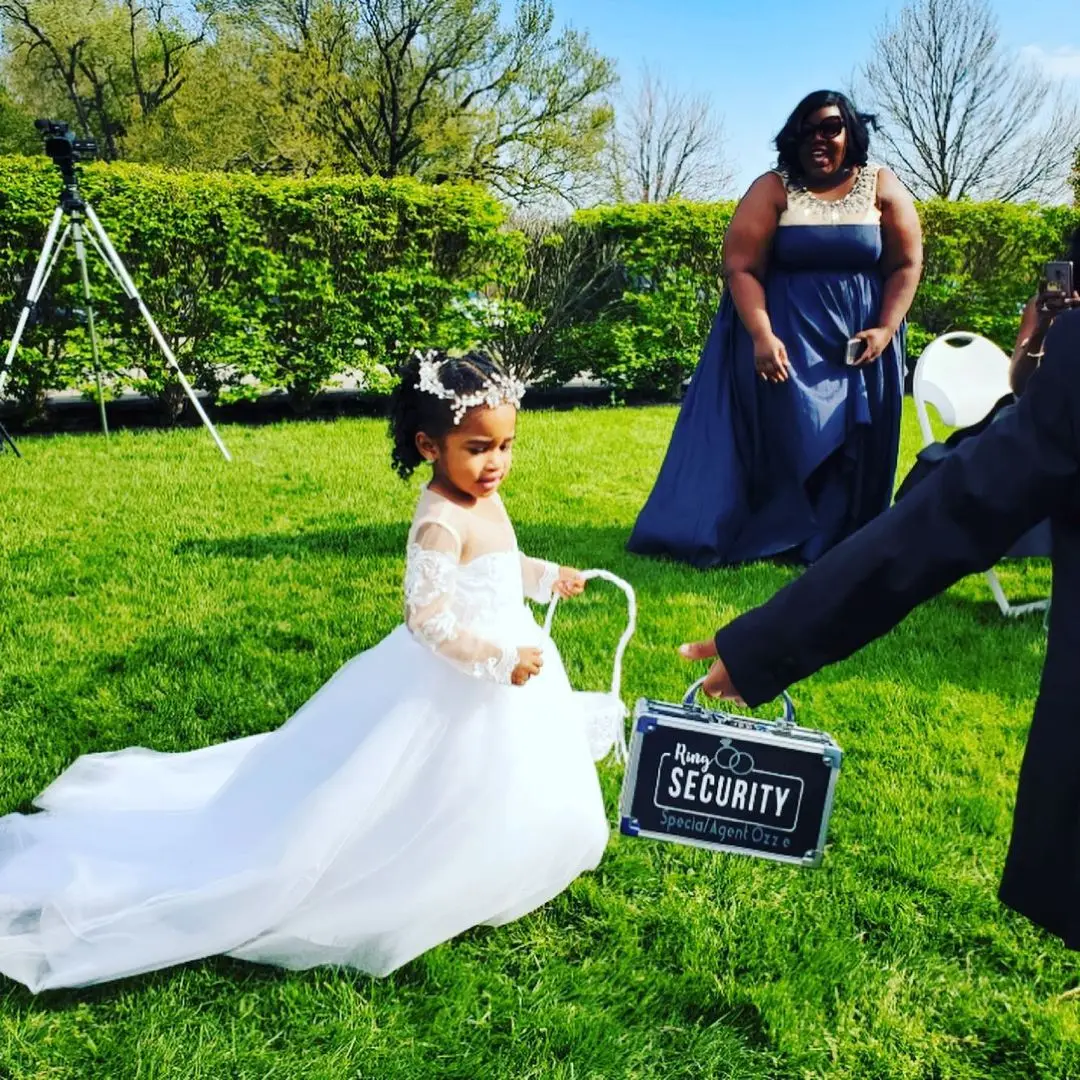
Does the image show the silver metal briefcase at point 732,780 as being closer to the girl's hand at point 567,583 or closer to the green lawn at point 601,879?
the green lawn at point 601,879

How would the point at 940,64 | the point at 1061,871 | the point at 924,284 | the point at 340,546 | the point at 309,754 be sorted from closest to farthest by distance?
the point at 1061,871 < the point at 309,754 < the point at 340,546 < the point at 924,284 < the point at 940,64

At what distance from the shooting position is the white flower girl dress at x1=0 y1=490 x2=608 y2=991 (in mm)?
2432

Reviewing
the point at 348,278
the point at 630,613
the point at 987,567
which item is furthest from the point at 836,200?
the point at 348,278

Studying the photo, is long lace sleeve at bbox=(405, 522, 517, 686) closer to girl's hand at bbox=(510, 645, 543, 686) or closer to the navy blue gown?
girl's hand at bbox=(510, 645, 543, 686)

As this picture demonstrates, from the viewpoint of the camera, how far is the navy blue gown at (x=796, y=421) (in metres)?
5.19

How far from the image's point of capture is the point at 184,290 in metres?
9.80

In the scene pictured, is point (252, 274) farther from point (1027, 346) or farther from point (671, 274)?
point (1027, 346)

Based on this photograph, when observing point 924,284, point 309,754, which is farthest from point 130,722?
point 924,284

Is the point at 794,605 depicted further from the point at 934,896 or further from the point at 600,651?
the point at 600,651

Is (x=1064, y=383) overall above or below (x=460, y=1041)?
above

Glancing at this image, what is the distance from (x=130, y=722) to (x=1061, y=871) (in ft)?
10.3

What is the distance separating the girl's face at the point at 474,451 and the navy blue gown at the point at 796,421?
10.1 ft

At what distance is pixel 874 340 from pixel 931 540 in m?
4.26

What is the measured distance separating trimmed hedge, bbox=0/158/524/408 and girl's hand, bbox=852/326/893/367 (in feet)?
17.3
